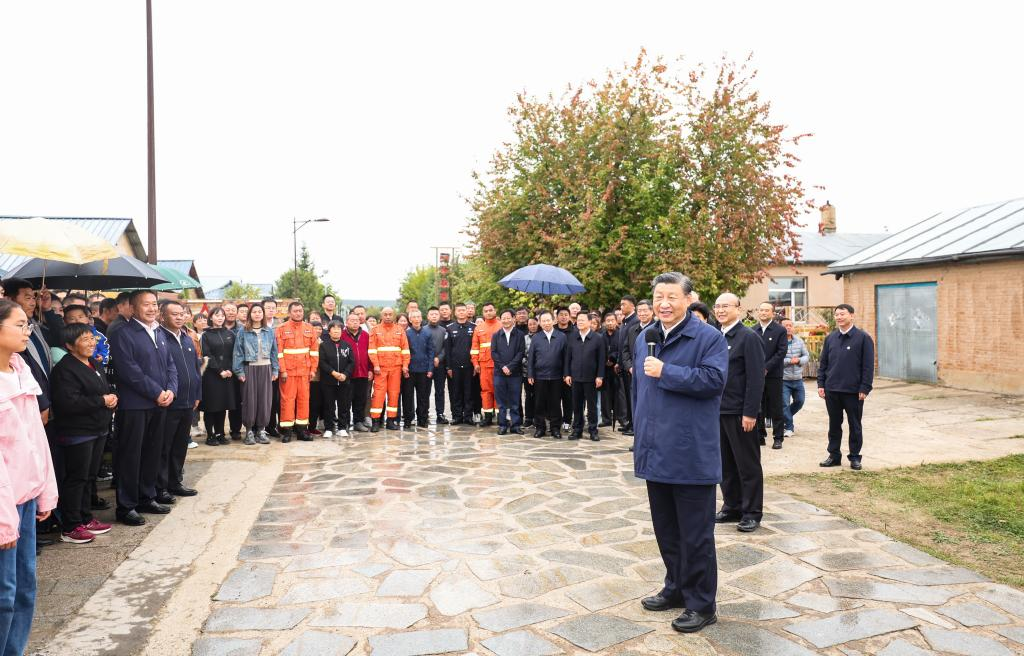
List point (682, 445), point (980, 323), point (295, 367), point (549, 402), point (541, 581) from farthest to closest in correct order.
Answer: point (980, 323) → point (549, 402) → point (295, 367) → point (541, 581) → point (682, 445)

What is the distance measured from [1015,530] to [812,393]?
11331 mm

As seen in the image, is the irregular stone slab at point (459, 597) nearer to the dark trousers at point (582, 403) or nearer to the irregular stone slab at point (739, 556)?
the irregular stone slab at point (739, 556)

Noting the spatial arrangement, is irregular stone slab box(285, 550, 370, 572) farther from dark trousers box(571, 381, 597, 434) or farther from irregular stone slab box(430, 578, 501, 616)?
dark trousers box(571, 381, 597, 434)

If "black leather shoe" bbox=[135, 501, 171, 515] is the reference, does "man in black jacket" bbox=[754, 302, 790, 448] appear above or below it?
above

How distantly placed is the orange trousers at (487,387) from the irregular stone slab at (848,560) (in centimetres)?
726

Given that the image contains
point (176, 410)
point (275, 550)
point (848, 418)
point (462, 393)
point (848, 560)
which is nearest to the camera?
point (848, 560)

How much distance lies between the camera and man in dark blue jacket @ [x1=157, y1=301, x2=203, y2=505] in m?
6.97

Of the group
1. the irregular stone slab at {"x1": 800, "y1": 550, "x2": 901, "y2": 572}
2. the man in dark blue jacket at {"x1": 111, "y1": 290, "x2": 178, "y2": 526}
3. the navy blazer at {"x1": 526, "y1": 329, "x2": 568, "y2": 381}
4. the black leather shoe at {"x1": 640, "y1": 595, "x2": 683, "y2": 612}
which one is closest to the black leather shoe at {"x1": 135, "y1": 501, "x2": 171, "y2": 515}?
the man in dark blue jacket at {"x1": 111, "y1": 290, "x2": 178, "y2": 526}

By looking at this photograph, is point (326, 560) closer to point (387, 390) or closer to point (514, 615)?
point (514, 615)

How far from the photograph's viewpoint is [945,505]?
6656 millimetres

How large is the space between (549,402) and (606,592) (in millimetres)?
6631

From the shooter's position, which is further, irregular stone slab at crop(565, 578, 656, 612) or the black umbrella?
the black umbrella

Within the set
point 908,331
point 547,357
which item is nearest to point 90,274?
point 547,357

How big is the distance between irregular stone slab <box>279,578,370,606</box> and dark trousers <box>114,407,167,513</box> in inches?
102
